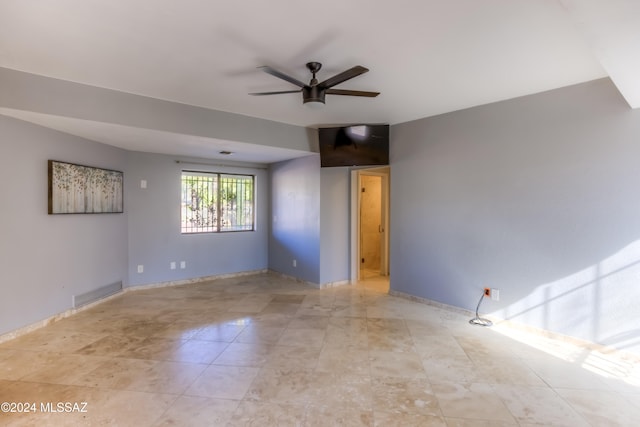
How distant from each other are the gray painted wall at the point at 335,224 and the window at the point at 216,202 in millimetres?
1756

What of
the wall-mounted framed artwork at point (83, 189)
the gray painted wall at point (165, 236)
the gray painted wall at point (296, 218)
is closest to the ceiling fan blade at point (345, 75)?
the gray painted wall at point (296, 218)

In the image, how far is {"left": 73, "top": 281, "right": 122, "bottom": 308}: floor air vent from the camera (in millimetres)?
3889

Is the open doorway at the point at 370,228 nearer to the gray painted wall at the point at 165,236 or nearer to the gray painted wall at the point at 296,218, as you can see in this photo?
the gray painted wall at the point at 296,218

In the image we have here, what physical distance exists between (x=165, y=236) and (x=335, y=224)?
2865 mm

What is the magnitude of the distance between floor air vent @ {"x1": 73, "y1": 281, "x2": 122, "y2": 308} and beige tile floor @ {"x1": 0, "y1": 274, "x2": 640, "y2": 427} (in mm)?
174

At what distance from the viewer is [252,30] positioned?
212 centimetres

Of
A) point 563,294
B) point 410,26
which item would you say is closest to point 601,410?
point 563,294

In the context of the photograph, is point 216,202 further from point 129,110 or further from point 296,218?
point 129,110

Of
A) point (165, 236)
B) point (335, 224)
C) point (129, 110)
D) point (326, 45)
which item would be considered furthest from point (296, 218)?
point (326, 45)

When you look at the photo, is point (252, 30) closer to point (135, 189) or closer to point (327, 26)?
point (327, 26)

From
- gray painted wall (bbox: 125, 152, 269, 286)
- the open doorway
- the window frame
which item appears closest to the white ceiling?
gray painted wall (bbox: 125, 152, 269, 286)

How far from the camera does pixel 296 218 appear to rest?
553 centimetres

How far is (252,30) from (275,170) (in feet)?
13.0

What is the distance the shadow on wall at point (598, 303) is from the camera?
263cm
